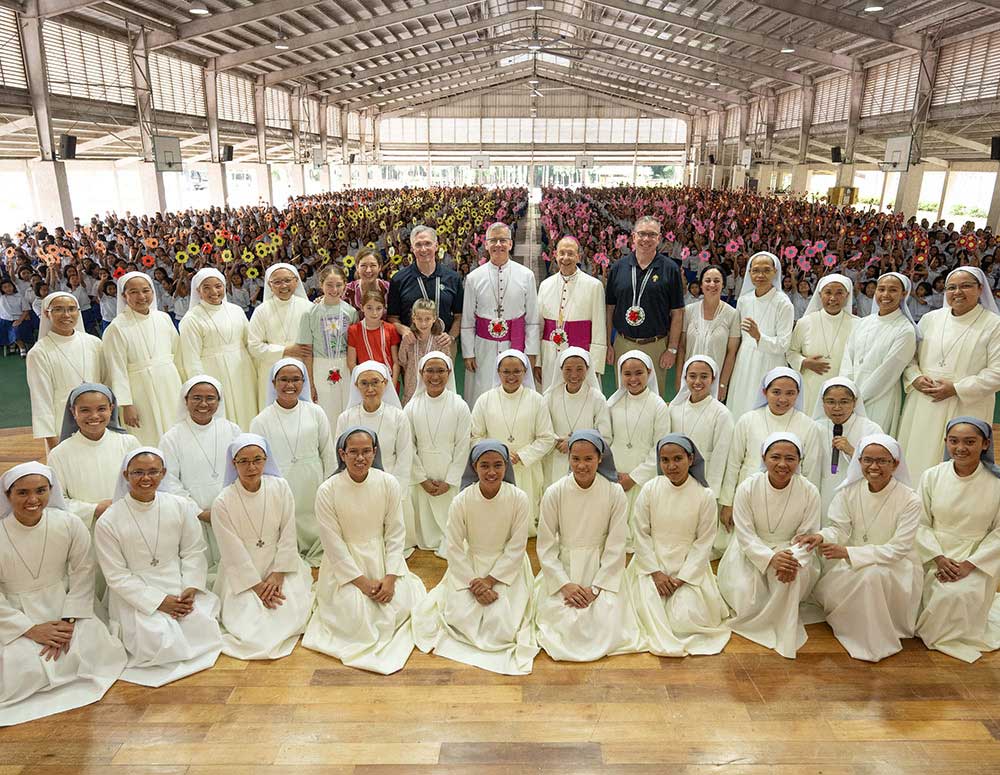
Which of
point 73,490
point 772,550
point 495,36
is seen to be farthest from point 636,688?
point 495,36

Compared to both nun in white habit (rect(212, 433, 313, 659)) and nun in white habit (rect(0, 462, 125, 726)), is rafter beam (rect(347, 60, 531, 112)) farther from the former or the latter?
nun in white habit (rect(0, 462, 125, 726))

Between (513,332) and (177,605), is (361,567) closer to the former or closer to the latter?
(177,605)

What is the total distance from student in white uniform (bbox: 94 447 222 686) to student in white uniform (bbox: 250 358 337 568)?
78 cm

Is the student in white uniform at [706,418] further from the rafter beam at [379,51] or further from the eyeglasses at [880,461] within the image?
the rafter beam at [379,51]

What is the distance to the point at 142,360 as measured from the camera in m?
4.86

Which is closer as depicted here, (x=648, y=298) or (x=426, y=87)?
(x=648, y=298)

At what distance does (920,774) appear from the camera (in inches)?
111

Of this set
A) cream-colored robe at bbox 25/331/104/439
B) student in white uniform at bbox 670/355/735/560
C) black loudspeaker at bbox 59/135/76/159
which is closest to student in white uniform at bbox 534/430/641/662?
student in white uniform at bbox 670/355/735/560

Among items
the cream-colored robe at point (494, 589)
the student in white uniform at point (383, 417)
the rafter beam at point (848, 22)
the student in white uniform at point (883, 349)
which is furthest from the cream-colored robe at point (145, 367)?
the rafter beam at point (848, 22)

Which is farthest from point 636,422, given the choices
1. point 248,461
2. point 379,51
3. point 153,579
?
point 379,51

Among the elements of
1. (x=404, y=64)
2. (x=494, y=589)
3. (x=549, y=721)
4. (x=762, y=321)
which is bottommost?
(x=549, y=721)

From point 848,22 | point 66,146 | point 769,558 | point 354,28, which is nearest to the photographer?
point 769,558

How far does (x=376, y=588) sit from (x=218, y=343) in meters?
2.43

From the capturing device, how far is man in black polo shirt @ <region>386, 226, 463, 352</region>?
206 inches
